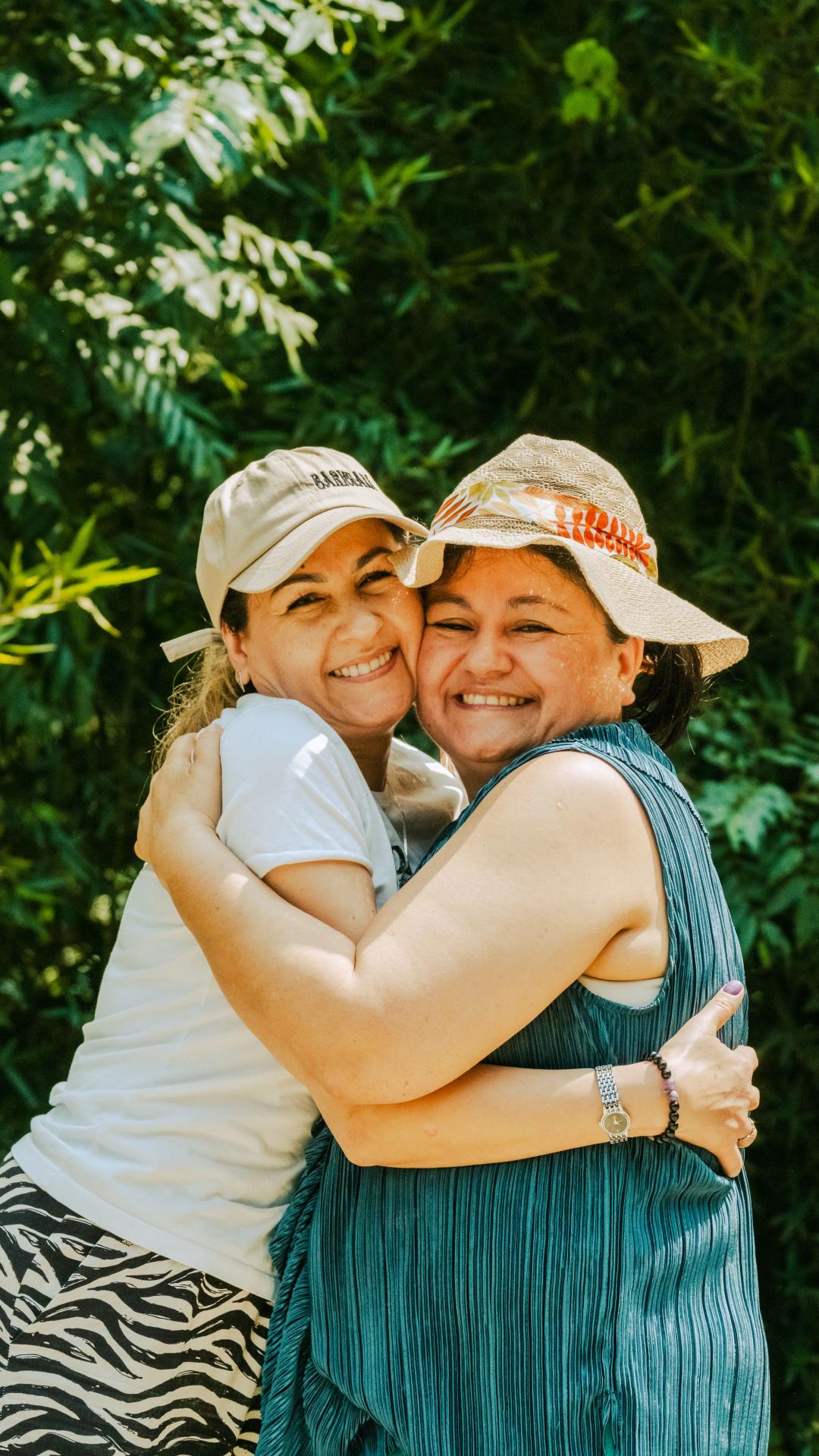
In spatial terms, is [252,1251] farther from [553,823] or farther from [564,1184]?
[553,823]

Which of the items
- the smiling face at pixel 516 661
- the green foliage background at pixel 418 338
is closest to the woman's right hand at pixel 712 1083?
the smiling face at pixel 516 661

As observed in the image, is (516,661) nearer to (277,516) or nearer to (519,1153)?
(277,516)

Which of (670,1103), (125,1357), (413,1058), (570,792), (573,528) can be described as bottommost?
(125,1357)

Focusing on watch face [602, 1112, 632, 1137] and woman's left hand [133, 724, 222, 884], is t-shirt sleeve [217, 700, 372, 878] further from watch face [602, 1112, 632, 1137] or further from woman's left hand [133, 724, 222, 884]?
watch face [602, 1112, 632, 1137]

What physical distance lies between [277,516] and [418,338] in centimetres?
180

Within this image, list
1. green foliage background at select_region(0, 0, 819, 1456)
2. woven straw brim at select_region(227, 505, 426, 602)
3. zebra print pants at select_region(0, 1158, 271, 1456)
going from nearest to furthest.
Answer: zebra print pants at select_region(0, 1158, 271, 1456) < woven straw brim at select_region(227, 505, 426, 602) < green foliage background at select_region(0, 0, 819, 1456)

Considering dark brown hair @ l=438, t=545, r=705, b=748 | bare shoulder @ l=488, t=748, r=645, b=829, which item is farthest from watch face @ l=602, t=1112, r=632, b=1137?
dark brown hair @ l=438, t=545, r=705, b=748

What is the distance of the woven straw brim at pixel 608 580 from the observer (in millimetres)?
1822

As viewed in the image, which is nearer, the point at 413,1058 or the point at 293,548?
the point at 413,1058

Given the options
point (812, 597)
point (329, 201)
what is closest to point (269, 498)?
point (329, 201)

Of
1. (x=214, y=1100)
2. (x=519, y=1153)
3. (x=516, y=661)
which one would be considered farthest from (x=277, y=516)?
(x=519, y=1153)

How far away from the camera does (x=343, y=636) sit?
6.81 feet

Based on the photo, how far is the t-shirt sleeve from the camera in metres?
1.69

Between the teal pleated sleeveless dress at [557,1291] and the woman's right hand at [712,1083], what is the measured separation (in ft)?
0.07
